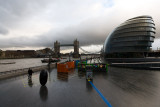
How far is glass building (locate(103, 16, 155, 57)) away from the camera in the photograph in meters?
51.2

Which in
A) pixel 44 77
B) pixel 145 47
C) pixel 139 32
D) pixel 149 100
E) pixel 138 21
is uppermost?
pixel 138 21

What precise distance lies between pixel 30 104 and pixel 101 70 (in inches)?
519

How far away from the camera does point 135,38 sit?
170 ft

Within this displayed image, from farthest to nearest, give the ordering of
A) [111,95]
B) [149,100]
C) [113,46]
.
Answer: [113,46] → [111,95] → [149,100]

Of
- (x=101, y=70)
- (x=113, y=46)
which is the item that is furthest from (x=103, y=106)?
(x=113, y=46)

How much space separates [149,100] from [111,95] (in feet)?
9.00

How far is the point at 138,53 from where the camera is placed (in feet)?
174

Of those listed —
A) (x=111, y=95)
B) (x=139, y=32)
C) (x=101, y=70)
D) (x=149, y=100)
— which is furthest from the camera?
(x=139, y=32)

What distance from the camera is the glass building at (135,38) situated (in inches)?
2018

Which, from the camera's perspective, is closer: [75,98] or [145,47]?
[75,98]

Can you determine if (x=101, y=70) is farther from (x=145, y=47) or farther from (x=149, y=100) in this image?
(x=145, y=47)

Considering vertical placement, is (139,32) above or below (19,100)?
above

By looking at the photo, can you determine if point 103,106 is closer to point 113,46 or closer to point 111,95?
point 111,95

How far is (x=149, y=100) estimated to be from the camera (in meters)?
6.06
